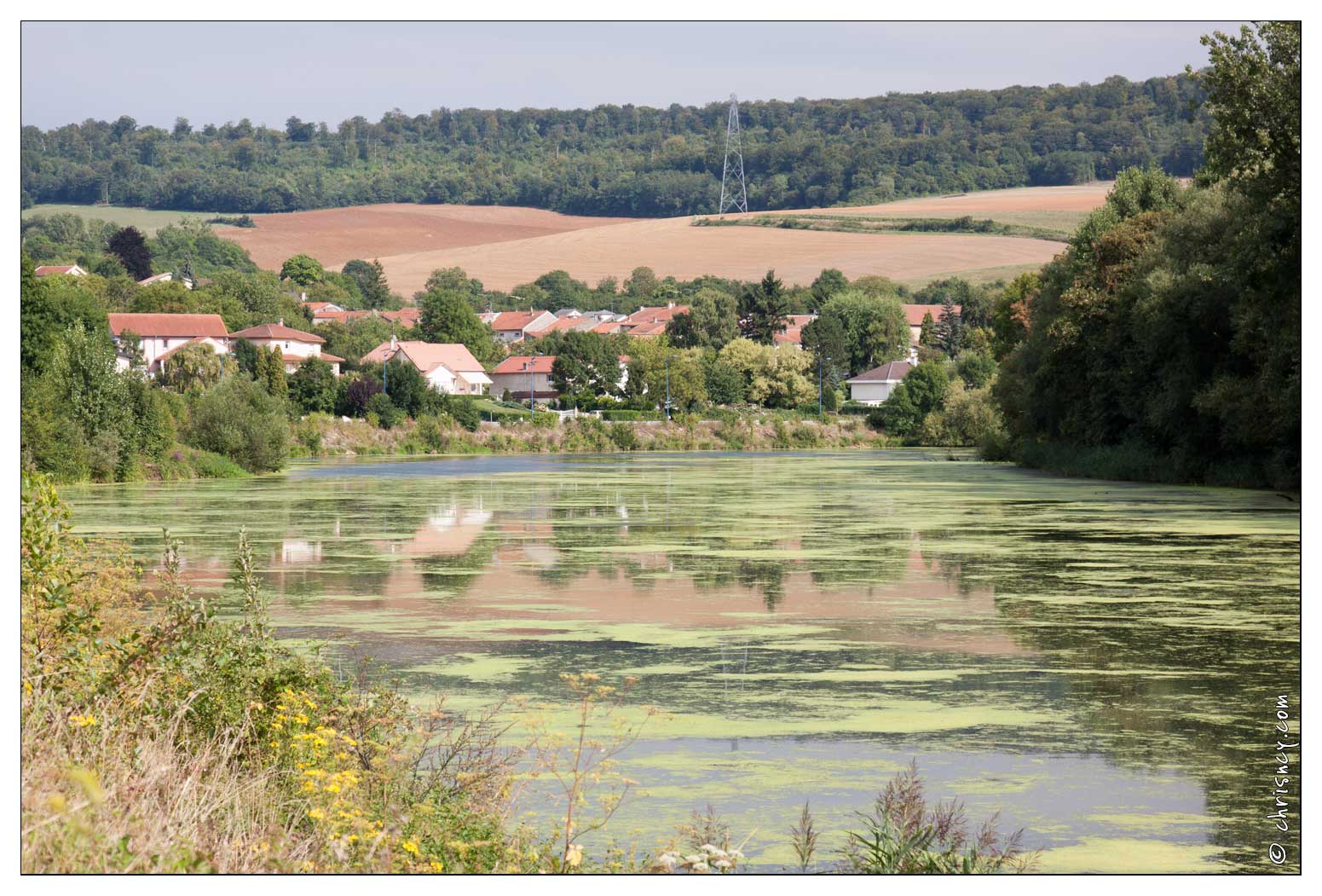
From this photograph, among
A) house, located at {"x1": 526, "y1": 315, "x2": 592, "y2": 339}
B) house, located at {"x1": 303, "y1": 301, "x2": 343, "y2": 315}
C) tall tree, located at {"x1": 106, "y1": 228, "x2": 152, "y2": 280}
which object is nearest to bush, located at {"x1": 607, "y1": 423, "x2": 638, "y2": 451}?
tall tree, located at {"x1": 106, "y1": 228, "x2": 152, "y2": 280}

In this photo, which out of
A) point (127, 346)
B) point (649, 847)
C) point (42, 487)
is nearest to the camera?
point (649, 847)

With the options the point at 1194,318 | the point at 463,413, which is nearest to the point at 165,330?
the point at 463,413

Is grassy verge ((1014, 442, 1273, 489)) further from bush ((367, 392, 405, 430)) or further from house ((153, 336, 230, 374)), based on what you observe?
house ((153, 336, 230, 374))

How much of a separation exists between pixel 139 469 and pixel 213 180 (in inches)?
1585

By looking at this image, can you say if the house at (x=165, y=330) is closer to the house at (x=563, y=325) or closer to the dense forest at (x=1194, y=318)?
the house at (x=563, y=325)

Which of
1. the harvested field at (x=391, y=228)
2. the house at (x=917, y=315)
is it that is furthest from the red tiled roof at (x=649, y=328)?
the house at (x=917, y=315)

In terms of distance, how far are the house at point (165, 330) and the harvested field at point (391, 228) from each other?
1147 cm

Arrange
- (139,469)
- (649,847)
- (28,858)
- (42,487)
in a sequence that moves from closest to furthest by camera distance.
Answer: (28,858) < (649,847) < (42,487) < (139,469)

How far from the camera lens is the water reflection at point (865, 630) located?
8812 mm

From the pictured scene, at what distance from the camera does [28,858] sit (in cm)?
567

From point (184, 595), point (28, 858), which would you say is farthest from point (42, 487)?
point (28, 858)

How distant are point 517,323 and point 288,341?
52800 millimetres

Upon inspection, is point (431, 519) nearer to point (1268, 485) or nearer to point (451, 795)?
point (1268, 485)
